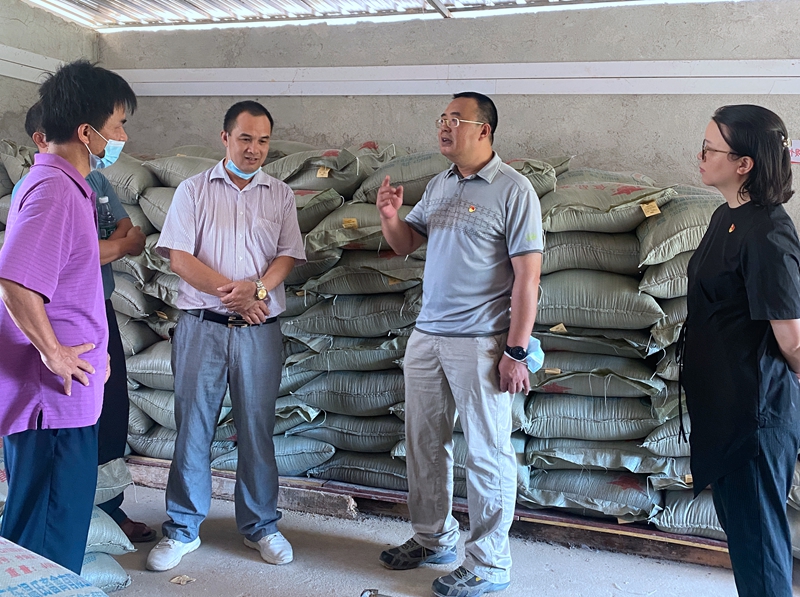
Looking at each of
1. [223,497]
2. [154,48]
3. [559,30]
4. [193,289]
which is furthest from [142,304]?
[559,30]

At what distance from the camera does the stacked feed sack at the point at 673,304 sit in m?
2.47

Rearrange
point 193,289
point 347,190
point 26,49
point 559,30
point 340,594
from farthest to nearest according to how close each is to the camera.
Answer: point 26,49
point 559,30
point 347,190
point 193,289
point 340,594

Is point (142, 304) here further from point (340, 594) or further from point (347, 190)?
point (340, 594)

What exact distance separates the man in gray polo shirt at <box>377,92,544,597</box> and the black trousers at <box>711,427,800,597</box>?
0.77m

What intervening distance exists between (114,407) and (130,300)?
2.60ft

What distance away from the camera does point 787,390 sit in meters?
1.67

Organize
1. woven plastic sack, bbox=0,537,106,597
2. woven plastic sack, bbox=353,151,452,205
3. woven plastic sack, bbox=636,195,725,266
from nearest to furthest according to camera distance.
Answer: woven plastic sack, bbox=0,537,106,597 < woven plastic sack, bbox=636,195,725,266 < woven plastic sack, bbox=353,151,452,205

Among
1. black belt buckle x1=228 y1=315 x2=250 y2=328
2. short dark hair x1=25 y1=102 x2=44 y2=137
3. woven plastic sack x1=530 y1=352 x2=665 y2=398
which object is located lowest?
woven plastic sack x1=530 y1=352 x2=665 y2=398

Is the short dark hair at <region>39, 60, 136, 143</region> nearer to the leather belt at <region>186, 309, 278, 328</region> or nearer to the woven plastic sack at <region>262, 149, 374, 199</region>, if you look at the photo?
the leather belt at <region>186, 309, 278, 328</region>

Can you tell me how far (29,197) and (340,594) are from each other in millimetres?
1581

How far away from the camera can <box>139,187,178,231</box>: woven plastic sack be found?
3.06 metres

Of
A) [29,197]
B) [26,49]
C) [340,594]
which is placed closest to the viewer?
A: [29,197]

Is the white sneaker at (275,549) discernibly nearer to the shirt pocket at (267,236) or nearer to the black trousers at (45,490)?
the black trousers at (45,490)

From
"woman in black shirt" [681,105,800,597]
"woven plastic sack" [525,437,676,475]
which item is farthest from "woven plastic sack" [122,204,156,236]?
"woman in black shirt" [681,105,800,597]
